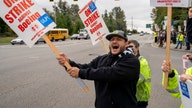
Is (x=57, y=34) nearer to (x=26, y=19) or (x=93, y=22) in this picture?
(x=93, y=22)

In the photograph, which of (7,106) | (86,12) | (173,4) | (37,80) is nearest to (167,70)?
(173,4)

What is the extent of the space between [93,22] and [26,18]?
1.92m

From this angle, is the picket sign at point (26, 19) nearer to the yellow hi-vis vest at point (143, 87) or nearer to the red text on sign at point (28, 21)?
the red text on sign at point (28, 21)

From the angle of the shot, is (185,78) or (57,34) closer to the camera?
(185,78)

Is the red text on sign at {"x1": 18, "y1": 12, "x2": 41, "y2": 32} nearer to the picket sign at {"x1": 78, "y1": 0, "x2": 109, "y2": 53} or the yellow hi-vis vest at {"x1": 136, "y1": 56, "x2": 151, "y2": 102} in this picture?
the yellow hi-vis vest at {"x1": 136, "y1": 56, "x2": 151, "y2": 102}

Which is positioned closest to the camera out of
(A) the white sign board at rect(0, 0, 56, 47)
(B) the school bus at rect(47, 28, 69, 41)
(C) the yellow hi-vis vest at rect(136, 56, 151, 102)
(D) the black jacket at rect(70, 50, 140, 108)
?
(D) the black jacket at rect(70, 50, 140, 108)

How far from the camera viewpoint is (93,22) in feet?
17.1

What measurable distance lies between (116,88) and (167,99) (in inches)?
181

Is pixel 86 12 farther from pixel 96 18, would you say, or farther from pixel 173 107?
pixel 173 107

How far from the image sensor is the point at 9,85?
9.33m

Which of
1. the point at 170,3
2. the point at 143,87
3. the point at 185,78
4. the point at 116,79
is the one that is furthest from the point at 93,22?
the point at 185,78

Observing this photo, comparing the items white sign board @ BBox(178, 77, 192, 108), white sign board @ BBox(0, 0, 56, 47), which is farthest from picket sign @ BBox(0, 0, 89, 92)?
white sign board @ BBox(178, 77, 192, 108)

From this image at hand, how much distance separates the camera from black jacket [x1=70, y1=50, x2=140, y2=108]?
3.21 metres

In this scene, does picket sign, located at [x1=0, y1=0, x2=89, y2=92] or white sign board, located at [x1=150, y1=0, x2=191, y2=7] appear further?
white sign board, located at [x1=150, y1=0, x2=191, y2=7]
